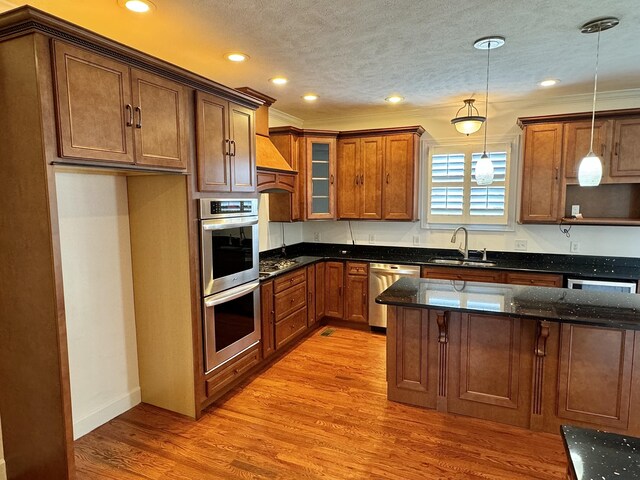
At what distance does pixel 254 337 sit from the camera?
3.47 meters

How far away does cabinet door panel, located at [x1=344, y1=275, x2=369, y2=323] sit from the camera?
15.7 ft

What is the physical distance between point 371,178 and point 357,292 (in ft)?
4.85

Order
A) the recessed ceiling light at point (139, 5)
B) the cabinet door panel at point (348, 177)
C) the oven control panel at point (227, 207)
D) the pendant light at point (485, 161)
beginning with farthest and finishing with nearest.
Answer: the cabinet door panel at point (348, 177), the oven control panel at point (227, 207), the pendant light at point (485, 161), the recessed ceiling light at point (139, 5)

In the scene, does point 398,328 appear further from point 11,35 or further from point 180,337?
point 11,35

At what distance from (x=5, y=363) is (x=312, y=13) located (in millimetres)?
2688

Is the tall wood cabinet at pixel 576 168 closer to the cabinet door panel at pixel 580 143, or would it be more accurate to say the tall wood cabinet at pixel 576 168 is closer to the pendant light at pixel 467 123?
the cabinet door panel at pixel 580 143

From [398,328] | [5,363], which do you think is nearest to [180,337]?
[5,363]

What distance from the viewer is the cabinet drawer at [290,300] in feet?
12.8

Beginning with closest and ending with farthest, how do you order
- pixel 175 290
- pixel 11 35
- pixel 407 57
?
1. pixel 11 35
2. pixel 175 290
3. pixel 407 57

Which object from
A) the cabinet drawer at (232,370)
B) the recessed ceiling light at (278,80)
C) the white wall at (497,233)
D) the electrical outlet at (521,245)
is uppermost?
the recessed ceiling light at (278,80)

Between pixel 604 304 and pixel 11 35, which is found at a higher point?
pixel 11 35

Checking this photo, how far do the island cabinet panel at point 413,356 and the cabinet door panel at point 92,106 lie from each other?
2.20 m

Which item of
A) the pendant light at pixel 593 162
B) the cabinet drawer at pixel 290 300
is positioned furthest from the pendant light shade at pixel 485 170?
the cabinet drawer at pixel 290 300

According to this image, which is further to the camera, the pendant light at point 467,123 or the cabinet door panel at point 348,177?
the cabinet door panel at point 348,177
